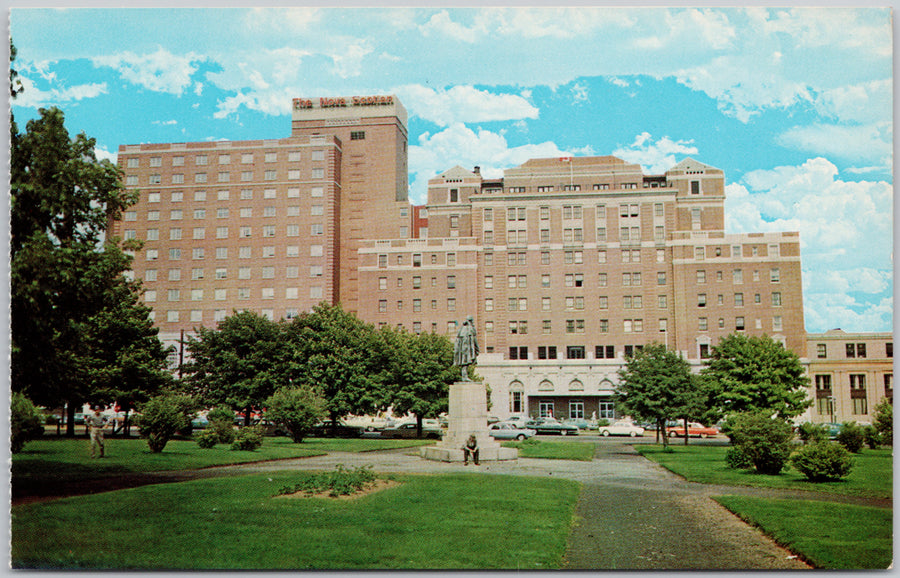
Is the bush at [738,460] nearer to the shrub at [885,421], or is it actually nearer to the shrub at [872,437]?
the shrub at [872,437]

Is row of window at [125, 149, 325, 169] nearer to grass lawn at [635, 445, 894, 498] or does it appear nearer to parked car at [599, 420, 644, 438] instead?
grass lawn at [635, 445, 894, 498]

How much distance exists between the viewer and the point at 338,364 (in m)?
42.8

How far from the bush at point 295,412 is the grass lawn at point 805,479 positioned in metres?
15.5

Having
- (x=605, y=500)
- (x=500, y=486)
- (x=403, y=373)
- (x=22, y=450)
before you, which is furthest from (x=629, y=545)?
(x=403, y=373)

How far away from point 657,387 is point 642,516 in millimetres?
19146

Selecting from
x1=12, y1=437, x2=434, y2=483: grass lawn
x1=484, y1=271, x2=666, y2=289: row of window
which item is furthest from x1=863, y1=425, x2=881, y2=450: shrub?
x1=484, y1=271, x2=666, y2=289: row of window

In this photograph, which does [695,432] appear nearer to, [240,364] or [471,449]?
[240,364]

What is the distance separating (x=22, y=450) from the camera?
16500mm

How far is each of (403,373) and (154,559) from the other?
3092 centimetres

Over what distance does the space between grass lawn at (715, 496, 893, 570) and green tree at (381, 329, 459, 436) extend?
2886 cm

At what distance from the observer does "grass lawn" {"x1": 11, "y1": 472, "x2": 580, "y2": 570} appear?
1234 centimetres

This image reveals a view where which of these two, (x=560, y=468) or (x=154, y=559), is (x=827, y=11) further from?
(x=154, y=559)

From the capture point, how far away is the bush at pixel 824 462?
1753 centimetres

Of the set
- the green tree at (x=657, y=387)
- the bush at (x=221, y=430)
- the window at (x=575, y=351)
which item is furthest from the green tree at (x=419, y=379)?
the window at (x=575, y=351)
